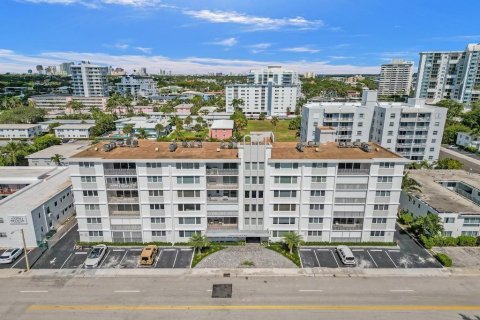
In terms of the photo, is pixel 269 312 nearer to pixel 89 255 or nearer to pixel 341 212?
pixel 341 212

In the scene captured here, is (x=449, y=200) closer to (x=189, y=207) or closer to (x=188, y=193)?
(x=189, y=207)

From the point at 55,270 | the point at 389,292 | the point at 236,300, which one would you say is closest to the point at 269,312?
the point at 236,300

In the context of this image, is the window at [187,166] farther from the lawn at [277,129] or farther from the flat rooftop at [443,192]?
the lawn at [277,129]

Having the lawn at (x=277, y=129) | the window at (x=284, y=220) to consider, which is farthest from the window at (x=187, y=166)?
the lawn at (x=277, y=129)

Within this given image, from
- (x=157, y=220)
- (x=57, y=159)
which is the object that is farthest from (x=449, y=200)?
(x=57, y=159)

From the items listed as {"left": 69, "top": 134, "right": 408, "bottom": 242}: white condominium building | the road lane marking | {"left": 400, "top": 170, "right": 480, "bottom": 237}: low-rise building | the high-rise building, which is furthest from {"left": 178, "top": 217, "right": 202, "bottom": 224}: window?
the high-rise building
